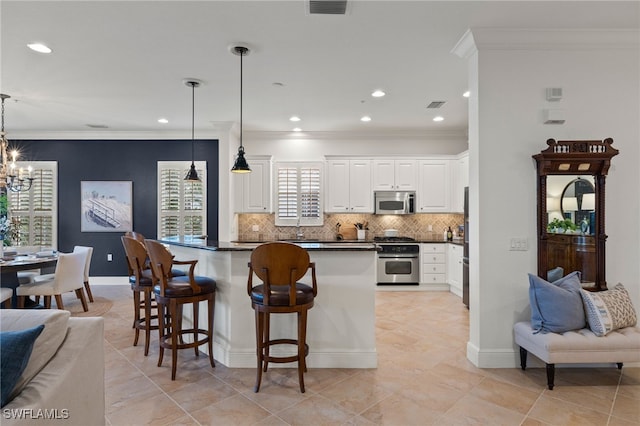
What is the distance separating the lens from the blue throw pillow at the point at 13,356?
1.38 m

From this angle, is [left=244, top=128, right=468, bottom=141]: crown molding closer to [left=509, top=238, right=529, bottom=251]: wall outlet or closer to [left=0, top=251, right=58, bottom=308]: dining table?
[left=0, top=251, right=58, bottom=308]: dining table

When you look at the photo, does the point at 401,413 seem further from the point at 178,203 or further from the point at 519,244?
the point at 178,203

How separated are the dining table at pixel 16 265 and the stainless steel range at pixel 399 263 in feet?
16.0

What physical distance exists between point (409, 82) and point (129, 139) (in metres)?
5.44

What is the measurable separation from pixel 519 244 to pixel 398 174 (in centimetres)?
366

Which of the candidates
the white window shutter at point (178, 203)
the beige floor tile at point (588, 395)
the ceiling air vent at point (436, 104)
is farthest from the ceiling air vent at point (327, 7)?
the white window shutter at point (178, 203)

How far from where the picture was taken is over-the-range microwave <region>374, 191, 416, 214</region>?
655 centimetres

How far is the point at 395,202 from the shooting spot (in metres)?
6.58

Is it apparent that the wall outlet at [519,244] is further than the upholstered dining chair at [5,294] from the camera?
No

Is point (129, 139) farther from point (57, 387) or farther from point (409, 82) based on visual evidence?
point (57, 387)

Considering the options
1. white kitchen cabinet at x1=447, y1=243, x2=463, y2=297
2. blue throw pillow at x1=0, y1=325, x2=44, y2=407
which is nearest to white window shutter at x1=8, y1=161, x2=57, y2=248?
blue throw pillow at x1=0, y1=325, x2=44, y2=407

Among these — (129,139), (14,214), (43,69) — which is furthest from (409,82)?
(14,214)

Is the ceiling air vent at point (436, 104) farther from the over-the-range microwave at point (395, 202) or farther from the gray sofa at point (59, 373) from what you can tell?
the gray sofa at point (59, 373)

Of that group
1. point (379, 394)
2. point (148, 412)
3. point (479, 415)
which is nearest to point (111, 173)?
point (148, 412)
